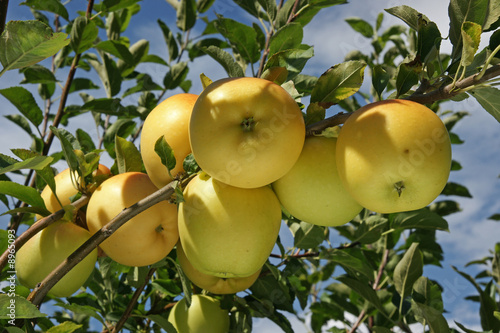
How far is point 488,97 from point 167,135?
78cm

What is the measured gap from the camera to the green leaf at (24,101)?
5.96ft

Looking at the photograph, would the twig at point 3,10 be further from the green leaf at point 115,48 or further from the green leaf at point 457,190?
the green leaf at point 457,190

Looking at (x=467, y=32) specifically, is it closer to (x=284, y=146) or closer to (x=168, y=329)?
(x=284, y=146)

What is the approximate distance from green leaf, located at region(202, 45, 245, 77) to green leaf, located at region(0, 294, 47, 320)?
2.56 ft

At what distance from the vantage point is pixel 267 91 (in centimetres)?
97

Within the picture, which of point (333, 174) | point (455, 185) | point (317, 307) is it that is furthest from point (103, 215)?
point (455, 185)

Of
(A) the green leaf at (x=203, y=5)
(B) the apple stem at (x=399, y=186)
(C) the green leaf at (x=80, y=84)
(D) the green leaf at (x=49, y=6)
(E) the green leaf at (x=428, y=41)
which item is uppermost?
(D) the green leaf at (x=49, y=6)

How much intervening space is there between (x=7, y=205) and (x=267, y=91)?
1.77 metres

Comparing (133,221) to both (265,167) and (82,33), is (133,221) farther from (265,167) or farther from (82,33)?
(82,33)

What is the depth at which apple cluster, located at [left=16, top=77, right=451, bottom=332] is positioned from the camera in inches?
35.6

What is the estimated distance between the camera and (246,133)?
0.95 meters

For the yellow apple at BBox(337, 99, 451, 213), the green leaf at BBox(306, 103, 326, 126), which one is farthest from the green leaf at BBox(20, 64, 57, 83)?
the yellow apple at BBox(337, 99, 451, 213)

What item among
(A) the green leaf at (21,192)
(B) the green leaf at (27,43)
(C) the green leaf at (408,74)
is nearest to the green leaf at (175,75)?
(A) the green leaf at (21,192)

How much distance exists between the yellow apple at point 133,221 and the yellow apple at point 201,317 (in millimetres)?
565
